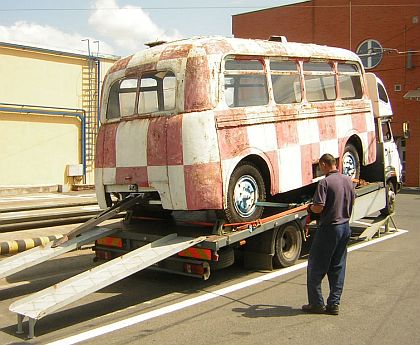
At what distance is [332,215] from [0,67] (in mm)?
20733

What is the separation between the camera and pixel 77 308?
255 inches

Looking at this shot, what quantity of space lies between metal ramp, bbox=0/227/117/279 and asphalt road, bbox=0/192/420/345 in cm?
50

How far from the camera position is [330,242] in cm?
596

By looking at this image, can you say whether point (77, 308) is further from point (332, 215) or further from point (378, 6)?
point (378, 6)

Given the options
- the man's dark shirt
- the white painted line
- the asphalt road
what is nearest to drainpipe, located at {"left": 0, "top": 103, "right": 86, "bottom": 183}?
the asphalt road

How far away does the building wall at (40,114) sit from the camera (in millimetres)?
23641

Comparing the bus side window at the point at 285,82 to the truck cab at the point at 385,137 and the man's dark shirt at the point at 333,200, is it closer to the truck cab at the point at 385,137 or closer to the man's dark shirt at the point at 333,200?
the man's dark shirt at the point at 333,200

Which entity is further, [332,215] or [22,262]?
[22,262]

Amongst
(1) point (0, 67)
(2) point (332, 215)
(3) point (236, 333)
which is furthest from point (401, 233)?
(1) point (0, 67)

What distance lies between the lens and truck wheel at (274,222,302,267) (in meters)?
8.17

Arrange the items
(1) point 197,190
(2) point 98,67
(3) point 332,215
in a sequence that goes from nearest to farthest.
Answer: (3) point 332,215 < (1) point 197,190 < (2) point 98,67

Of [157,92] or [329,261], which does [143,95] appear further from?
[329,261]

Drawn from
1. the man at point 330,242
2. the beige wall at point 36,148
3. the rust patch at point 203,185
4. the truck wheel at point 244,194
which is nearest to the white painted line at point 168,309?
the truck wheel at point 244,194

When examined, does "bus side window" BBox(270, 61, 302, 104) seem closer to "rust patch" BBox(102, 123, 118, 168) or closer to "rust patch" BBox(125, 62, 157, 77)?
"rust patch" BBox(125, 62, 157, 77)
